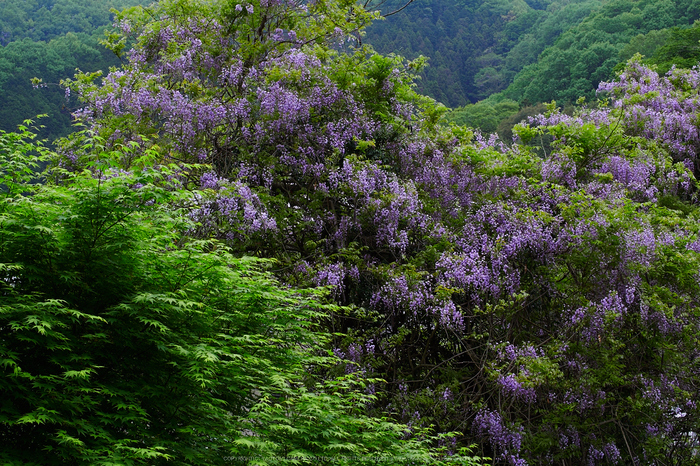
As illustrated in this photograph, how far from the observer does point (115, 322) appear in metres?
3.41

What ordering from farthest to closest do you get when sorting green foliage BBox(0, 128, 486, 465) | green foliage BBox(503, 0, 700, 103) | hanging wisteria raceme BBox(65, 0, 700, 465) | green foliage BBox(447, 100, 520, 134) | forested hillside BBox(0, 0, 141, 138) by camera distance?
green foliage BBox(503, 0, 700, 103) < green foliage BBox(447, 100, 520, 134) < forested hillside BBox(0, 0, 141, 138) < hanging wisteria raceme BBox(65, 0, 700, 465) < green foliage BBox(0, 128, 486, 465)

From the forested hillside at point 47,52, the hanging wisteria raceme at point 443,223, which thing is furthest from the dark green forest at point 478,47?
the hanging wisteria raceme at point 443,223

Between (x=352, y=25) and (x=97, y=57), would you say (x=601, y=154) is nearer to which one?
(x=352, y=25)

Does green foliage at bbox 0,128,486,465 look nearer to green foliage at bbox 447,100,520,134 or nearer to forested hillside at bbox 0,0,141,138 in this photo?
forested hillside at bbox 0,0,141,138

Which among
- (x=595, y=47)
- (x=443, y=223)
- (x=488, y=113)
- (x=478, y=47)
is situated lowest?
(x=443, y=223)

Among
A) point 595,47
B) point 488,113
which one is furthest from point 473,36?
point 488,113

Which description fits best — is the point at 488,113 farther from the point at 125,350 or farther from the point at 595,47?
the point at 125,350

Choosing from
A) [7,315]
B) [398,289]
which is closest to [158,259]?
[7,315]

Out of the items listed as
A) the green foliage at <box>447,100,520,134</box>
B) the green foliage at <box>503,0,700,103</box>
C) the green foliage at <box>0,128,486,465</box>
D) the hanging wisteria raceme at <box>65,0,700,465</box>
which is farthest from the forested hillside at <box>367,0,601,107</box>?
the green foliage at <box>0,128,486,465</box>

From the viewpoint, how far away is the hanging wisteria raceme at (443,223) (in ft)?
19.7

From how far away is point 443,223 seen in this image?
7410 mm

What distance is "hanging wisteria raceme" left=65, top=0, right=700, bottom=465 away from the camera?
6.02 metres

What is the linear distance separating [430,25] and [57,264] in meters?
44.2

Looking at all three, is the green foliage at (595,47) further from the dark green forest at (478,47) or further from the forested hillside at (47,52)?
the forested hillside at (47,52)
